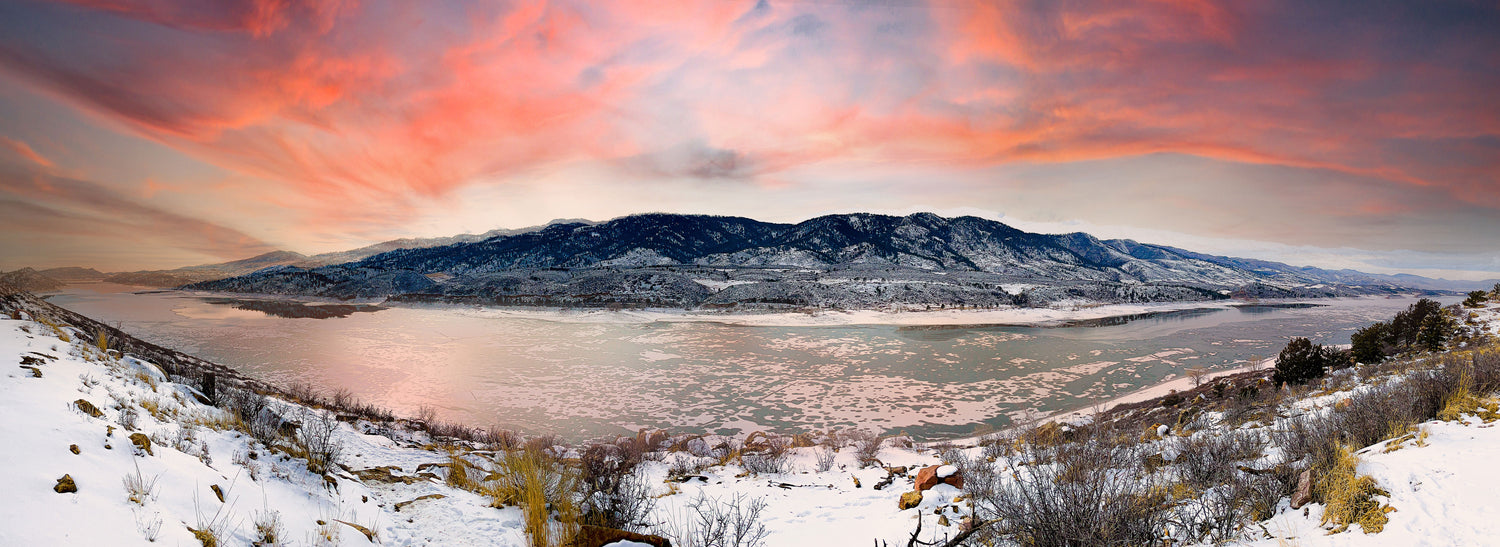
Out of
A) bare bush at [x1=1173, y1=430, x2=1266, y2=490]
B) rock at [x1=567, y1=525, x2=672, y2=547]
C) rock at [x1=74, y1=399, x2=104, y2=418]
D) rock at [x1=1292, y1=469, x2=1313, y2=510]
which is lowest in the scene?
bare bush at [x1=1173, y1=430, x2=1266, y2=490]

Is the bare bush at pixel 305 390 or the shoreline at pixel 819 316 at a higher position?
the shoreline at pixel 819 316

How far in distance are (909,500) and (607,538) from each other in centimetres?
350

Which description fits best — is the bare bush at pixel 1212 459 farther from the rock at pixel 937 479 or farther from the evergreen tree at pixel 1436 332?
the evergreen tree at pixel 1436 332

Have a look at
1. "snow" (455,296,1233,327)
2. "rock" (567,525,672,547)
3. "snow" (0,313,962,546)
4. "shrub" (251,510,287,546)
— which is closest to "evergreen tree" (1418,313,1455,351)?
"snow" (0,313,962,546)

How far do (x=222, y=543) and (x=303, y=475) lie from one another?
5.91ft

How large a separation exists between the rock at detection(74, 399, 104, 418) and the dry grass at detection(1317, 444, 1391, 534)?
965cm

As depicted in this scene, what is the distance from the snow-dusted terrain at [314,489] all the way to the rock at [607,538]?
99 cm

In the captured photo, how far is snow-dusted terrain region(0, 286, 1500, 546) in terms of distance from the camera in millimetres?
2883

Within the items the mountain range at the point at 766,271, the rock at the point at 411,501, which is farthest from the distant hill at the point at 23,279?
the rock at the point at 411,501

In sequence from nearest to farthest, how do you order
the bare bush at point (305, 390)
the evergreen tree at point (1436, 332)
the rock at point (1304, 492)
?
A: the rock at point (1304, 492)
the evergreen tree at point (1436, 332)
the bare bush at point (305, 390)

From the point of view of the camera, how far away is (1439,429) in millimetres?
4613

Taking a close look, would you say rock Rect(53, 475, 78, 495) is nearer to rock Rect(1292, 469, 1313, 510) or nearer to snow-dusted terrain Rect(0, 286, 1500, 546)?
snow-dusted terrain Rect(0, 286, 1500, 546)

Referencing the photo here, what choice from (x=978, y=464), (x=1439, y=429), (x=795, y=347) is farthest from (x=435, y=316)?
(x=1439, y=429)

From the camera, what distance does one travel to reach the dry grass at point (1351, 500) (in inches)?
129
